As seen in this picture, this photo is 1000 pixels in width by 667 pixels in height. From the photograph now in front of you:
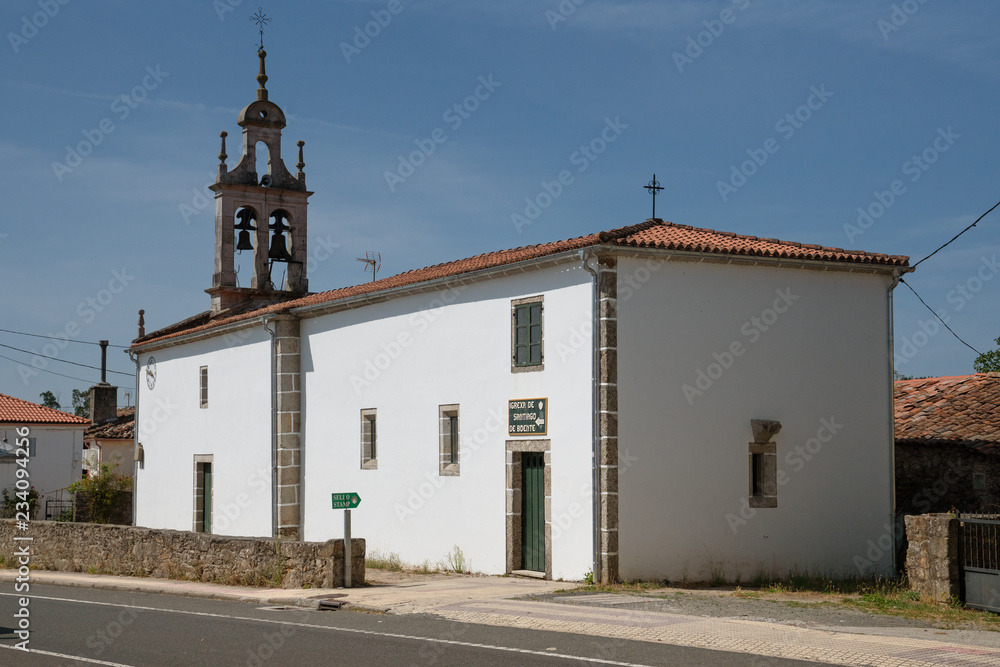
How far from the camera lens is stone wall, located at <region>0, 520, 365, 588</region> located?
15.5 m

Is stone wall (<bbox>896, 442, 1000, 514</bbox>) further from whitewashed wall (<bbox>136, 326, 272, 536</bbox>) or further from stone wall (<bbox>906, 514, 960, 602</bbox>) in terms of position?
whitewashed wall (<bbox>136, 326, 272, 536</bbox>)

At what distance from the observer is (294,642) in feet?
34.6

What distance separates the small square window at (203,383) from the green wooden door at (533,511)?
11.8 meters

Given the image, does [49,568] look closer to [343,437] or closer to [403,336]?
[343,437]

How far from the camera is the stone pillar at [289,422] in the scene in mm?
22047

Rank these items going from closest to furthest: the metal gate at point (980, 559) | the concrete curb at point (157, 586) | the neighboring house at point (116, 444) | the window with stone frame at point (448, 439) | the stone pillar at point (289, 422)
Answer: the metal gate at point (980, 559), the concrete curb at point (157, 586), the window with stone frame at point (448, 439), the stone pillar at point (289, 422), the neighboring house at point (116, 444)

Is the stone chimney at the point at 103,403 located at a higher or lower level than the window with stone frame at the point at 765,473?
higher

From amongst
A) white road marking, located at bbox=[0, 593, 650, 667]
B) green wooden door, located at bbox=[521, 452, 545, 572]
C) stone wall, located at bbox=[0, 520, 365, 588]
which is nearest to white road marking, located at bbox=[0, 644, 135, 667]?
white road marking, located at bbox=[0, 593, 650, 667]

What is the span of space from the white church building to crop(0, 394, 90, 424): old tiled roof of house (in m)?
26.3

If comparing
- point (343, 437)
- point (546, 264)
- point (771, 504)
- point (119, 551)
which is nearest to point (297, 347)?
point (343, 437)

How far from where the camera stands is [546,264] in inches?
640

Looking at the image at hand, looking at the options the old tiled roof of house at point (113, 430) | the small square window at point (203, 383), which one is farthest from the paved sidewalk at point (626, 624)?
the old tiled roof of house at point (113, 430)

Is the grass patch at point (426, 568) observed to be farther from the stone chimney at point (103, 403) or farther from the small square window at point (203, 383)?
the stone chimney at point (103, 403)

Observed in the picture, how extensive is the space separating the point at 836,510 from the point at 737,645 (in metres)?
7.43
